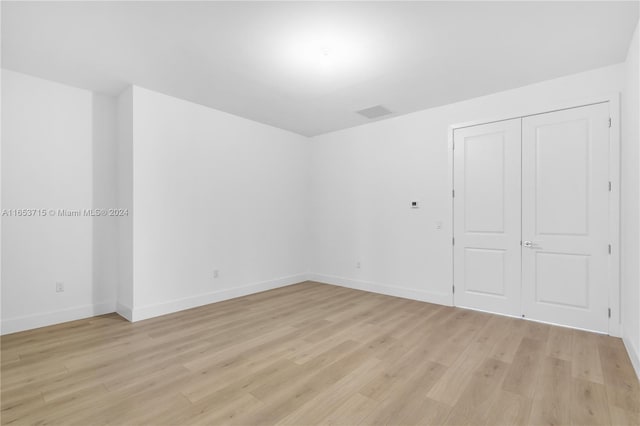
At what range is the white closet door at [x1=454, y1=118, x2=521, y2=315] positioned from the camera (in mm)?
3961

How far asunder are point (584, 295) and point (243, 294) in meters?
4.57

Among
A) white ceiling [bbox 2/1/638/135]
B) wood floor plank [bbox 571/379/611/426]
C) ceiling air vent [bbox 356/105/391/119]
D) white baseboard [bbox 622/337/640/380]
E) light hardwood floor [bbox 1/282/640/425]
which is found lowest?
light hardwood floor [bbox 1/282/640/425]

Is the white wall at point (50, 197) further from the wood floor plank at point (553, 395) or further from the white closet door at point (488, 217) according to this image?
the white closet door at point (488, 217)

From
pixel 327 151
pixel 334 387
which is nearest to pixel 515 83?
pixel 327 151

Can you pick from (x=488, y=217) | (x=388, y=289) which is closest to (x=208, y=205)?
(x=388, y=289)

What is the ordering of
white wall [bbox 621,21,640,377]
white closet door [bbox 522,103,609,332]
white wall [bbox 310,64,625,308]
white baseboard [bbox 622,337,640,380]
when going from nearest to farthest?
white baseboard [bbox 622,337,640,380], white wall [bbox 621,21,640,377], white closet door [bbox 522,103,609,332], white wall [bbox 310,64,625,308]

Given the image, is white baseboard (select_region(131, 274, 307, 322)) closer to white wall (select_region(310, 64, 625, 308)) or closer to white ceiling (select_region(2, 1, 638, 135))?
white wall (select_region(310, 64, 625, 308))

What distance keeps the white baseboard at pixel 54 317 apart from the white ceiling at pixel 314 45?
9.30 feet

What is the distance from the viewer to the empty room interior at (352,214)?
7.78ft

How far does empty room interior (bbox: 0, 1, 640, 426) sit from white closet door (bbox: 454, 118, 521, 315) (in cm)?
3

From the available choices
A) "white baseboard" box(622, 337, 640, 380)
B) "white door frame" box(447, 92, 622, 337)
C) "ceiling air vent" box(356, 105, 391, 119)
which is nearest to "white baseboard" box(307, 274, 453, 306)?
"white door frame" box(447, 92, 622, 337)

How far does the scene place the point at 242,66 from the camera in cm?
337

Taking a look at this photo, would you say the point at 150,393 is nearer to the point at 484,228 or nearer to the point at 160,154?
the point at 160,154

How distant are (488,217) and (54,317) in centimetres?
566
